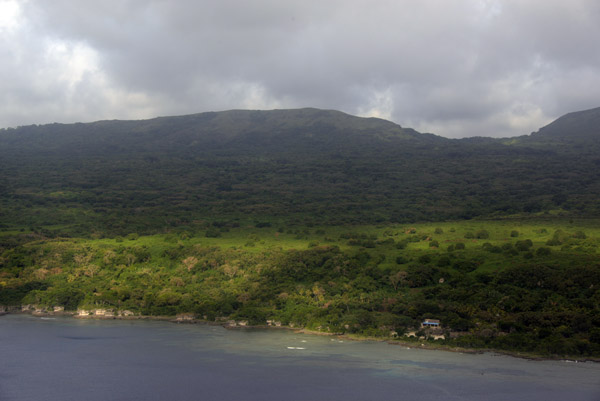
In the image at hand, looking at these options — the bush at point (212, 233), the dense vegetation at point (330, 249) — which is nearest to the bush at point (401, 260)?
the dense vegetation at point (330, 249)

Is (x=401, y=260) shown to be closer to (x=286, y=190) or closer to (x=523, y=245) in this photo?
(x=523, y=245)

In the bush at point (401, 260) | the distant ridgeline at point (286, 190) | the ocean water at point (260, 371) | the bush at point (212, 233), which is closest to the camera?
the ocean water at point (260, 371)

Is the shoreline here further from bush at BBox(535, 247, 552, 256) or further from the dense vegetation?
bush at BBox(535, 247, 552, 256)

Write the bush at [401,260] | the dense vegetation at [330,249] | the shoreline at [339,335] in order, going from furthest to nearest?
the bush at [401,260]
the dense vegetation at [330,249]
the shoreline at [339,335]

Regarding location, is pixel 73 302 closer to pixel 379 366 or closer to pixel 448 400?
pixel 379 366

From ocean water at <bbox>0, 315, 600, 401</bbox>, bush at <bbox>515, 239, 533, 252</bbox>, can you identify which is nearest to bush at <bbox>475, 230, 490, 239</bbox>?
bush at <bbox>515, 239, 533, 252</bbox>

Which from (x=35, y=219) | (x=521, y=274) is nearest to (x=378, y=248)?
(x=521, y=274)

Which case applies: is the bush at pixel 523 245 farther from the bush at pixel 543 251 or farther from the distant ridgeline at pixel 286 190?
the distant ridgeline at pixel 286 190
